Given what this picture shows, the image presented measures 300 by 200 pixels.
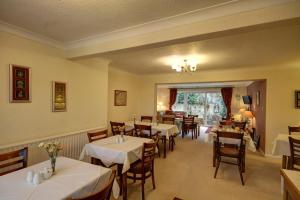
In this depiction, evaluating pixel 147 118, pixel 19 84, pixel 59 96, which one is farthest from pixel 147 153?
pixel 147 118

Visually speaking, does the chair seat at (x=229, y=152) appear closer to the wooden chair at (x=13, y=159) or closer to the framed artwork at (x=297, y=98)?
the framed artwork at (x=297, y=98)

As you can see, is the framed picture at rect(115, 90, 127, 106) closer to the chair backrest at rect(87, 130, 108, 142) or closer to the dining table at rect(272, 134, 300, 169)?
the chair backrest at rect(87, 130, 108, 142)

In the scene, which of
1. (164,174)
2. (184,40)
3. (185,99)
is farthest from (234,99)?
(184,40)

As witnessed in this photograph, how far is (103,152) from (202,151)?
3.36 metres

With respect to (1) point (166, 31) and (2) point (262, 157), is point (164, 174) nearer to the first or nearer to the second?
(1) point (166, 31)

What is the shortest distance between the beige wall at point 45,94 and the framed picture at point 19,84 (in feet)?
0.19

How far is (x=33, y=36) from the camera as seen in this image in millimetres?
2643

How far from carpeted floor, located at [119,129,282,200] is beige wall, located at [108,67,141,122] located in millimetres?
2027

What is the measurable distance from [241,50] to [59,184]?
357 cm

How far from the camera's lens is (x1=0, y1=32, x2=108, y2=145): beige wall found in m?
2.38

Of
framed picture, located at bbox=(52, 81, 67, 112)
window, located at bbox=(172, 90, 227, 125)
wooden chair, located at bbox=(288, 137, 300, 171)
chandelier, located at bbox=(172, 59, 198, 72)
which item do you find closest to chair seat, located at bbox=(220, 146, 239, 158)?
wooden chair, located at bbox=(288, 137, 300, 171)

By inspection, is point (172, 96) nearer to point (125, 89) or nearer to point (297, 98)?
point (125, 89)

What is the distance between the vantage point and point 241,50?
312cm

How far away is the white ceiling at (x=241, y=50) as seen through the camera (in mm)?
2426
